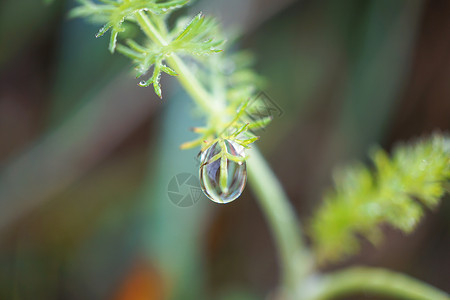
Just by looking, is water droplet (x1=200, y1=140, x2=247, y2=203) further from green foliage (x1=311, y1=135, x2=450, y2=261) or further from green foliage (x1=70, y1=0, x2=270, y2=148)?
green foliage (x1=311, y1=135, x2=450, y2=261)

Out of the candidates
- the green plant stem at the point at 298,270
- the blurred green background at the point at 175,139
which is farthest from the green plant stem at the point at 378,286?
the blurred green background at the point at 175,139

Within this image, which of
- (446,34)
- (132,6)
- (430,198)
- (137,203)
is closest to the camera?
(132,6)

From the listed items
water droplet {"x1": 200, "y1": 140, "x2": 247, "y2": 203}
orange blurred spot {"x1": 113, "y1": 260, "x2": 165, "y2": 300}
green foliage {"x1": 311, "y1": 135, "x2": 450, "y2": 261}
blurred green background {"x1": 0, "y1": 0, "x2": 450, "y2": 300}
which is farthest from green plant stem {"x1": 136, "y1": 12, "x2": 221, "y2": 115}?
orange blurred spot {"x1": 113, "y1": 260, "x2": 165, "y2": 300}

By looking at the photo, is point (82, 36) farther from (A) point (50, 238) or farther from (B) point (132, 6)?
(B) point (132, 6)

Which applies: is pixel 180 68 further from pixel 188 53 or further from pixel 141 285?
pixel 141 285

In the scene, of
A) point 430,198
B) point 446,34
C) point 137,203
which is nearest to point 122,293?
point 137,203

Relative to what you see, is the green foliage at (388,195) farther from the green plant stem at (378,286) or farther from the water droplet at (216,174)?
the water droplet at (216,174)

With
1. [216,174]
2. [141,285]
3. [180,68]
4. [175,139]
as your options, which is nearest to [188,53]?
[180,68]
